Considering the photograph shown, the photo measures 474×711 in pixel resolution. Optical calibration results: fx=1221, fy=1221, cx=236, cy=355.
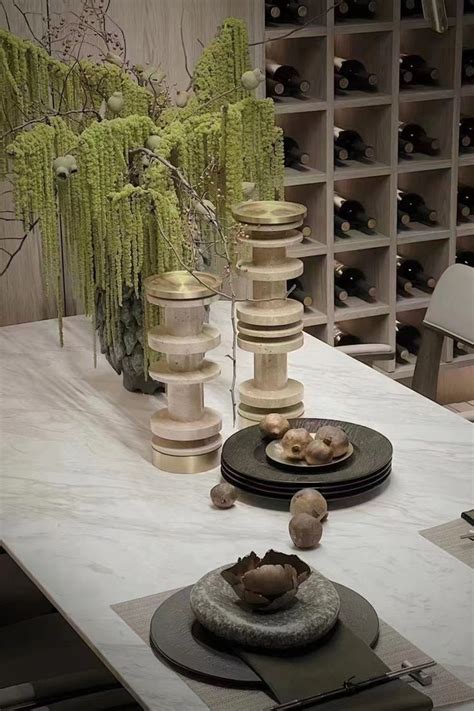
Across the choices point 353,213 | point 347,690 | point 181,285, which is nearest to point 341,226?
point 353,213

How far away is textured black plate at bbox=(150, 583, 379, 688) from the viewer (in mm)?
1817

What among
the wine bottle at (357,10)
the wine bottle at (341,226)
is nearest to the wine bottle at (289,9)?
the wine bottle at (357,10)

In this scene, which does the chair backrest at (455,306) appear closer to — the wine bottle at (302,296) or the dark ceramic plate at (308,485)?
the wine bottle at (302,296)

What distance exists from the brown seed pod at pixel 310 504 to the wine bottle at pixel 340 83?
7.50 feet

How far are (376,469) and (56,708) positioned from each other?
0.76 meters

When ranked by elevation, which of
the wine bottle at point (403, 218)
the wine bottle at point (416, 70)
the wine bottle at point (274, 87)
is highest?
the wine bottle at point (416, 70)

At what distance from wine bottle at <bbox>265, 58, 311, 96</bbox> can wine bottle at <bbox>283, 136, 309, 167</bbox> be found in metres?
0.18

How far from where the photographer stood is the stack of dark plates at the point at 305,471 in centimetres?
237

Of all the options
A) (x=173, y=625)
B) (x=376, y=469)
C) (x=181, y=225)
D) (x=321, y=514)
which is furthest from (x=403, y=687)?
(x=181, y=225)

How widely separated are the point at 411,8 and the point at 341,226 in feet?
2.60

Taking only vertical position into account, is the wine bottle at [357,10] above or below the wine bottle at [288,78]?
above

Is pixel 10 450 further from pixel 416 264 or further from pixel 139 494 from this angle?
pixel 416 264

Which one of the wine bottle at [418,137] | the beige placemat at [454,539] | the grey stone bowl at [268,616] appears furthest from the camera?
the wine bottle at [418,137]

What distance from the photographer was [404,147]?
14.5 ft
